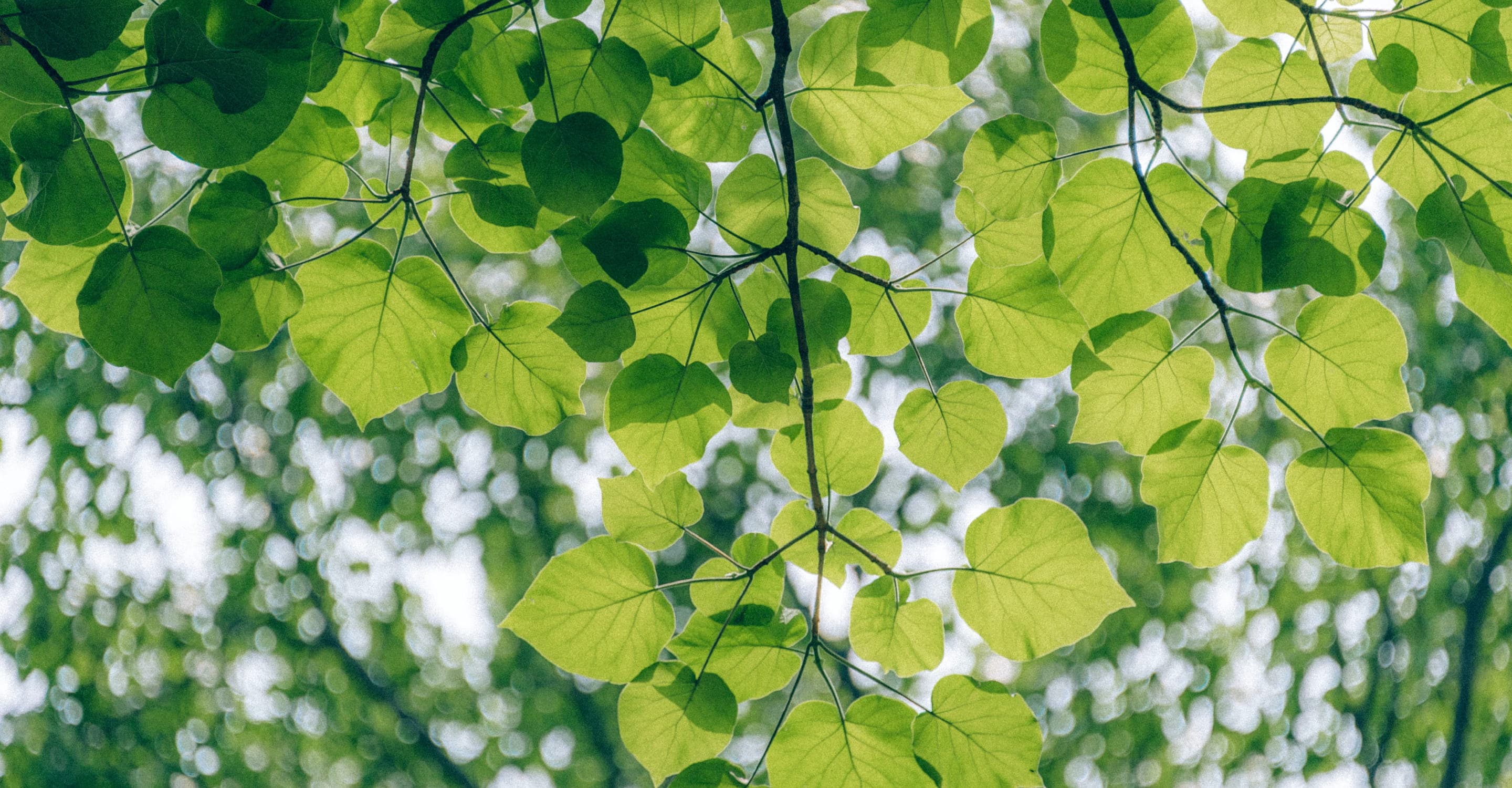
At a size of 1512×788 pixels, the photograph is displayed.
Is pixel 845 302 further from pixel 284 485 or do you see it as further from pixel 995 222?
pixel 284 485

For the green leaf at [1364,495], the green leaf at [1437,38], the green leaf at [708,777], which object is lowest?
the green leaf at [708,777]

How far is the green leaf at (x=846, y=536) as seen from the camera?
81cm

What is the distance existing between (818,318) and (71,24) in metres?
0.54

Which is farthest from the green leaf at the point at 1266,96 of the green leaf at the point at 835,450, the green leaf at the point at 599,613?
the green leaf at the point at 599,613

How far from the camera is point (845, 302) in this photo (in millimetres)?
744

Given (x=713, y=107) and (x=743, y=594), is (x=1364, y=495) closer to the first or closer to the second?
(x=743, y=594)

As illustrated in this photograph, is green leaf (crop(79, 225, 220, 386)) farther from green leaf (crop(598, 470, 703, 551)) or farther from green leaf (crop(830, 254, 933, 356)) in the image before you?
green leaf (crop(830, 254, 933, 356))

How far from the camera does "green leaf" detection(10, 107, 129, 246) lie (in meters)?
0.55

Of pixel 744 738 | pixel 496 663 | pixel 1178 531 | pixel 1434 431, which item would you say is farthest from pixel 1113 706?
pixel 1178 531

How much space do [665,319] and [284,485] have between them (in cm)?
602

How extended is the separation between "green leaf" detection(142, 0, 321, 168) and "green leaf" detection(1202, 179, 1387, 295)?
0.70 m

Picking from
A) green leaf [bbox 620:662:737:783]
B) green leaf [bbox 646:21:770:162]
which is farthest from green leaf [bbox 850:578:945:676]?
green leaf [bbox 646:21:770:162]

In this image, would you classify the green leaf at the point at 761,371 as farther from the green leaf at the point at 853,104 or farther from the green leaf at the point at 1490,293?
the green leaf at the point at 1490,293

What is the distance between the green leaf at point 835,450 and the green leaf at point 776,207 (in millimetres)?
159
